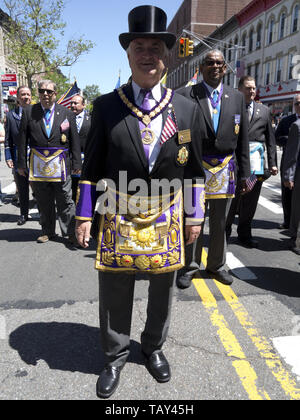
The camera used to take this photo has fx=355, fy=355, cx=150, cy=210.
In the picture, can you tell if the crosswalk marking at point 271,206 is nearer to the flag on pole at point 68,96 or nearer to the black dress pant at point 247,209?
the black dress pant at point 247,209

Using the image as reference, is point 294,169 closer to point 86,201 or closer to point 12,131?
point 86,201

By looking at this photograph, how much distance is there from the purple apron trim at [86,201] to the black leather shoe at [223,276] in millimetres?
2279

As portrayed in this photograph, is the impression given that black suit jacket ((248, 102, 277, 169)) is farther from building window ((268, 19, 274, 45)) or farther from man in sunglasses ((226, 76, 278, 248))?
building window ((268, 19, 274, 45))

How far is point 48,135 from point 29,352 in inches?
126

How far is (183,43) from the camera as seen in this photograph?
1686 cm

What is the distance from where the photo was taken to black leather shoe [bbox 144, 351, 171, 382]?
243 cm

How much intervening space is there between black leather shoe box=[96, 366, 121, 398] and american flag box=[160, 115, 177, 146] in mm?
1548

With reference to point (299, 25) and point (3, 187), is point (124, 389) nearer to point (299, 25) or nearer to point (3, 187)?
point (3, 187)

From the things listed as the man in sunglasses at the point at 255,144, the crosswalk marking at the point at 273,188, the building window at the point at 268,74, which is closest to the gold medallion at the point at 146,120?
the man in sunglasses at the point at 255,144

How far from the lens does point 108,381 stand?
234 cm

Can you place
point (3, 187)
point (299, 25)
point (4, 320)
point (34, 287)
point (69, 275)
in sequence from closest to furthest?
point (4, 320) → point (34, 287) → point (69, 275) → point (3, 187) → point (299, 25)

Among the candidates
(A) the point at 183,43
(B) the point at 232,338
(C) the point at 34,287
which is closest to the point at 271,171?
(B) the point at 232,338

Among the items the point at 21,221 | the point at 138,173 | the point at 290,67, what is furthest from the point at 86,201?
the point at 290,67

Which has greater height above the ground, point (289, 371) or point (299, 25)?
point (299, 25)
